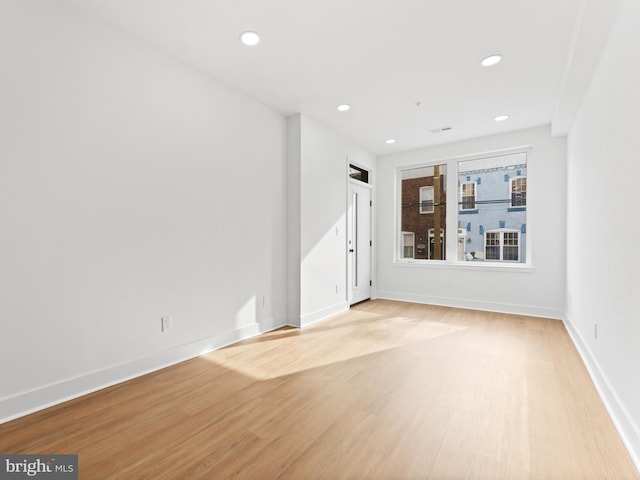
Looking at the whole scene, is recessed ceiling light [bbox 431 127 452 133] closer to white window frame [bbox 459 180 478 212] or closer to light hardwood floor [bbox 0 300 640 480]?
white window frame [bbox 459 180 478 212]

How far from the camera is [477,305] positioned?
486 centimetres

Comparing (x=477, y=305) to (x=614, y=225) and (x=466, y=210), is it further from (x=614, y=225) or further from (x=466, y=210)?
(x=614, y=225)

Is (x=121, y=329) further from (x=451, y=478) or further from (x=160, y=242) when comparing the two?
(x=451, y=478)

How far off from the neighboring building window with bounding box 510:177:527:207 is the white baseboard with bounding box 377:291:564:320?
1.53 metres

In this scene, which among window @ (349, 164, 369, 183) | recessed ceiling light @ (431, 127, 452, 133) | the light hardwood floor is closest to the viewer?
the light hardwood floor

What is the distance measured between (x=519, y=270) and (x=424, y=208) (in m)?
1.77

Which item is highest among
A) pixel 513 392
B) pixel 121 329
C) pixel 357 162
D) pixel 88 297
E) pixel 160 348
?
pixel 357 162

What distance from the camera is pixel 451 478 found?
1.42m

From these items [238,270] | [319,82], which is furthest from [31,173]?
[319,82]

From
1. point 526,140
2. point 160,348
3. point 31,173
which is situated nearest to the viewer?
point 31,173

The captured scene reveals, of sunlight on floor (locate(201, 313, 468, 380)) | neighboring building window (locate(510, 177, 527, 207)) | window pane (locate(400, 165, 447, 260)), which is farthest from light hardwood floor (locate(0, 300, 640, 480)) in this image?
window pane (locate(400, 165, 447, 260))

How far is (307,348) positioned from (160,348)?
4.45ft

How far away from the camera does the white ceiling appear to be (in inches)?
85.1

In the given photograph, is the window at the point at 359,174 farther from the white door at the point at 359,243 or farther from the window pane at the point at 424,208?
the window pane at the point at 424,208
